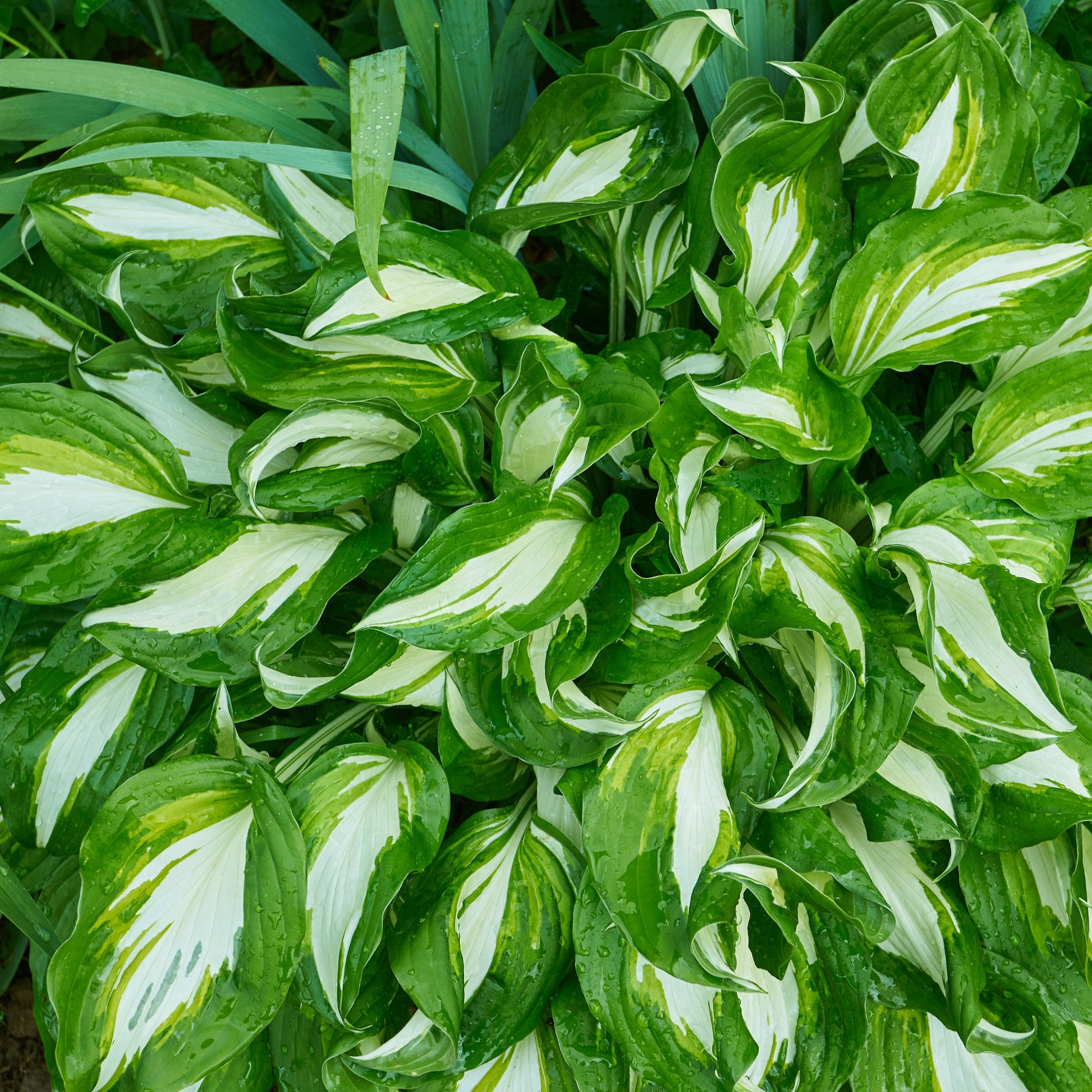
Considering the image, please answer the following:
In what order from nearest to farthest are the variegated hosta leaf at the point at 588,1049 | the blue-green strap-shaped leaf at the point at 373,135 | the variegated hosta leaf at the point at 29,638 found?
the blue-green strap-shaped leaf at the point at 373,135, the variegated hosta leaf at the point at 588,1049, the variegated hosta leaf at the point at 29,638

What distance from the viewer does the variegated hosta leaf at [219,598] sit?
0.88 meters

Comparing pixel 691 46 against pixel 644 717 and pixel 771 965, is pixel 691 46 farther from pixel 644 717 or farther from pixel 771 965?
pixel 771 965

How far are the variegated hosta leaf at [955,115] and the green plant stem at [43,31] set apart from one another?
100cm

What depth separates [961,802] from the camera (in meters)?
0.88

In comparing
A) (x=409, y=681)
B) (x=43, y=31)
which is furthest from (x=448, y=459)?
(x=43, y=31)

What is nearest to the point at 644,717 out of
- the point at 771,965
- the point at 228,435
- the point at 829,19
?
the point at 771,965

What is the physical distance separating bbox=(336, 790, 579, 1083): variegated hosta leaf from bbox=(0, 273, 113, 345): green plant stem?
2.14 ft

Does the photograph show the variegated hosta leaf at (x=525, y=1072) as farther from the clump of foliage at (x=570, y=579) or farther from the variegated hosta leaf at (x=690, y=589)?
the variegated hosta leaf at (x=690, y=589)

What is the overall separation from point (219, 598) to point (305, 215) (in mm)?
394

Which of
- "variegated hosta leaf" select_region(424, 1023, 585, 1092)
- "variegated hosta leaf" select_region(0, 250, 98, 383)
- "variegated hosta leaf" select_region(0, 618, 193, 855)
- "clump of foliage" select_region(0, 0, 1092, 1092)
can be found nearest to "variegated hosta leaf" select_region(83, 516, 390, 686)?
"clump of foliage" select_region(0, 0, 1092, 1092)

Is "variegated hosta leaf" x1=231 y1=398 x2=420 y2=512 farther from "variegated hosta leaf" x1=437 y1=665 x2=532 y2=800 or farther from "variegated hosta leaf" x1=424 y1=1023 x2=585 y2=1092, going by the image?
"variegated hosta leaf" x1=424 y1=1023 x2=585 y2=1092

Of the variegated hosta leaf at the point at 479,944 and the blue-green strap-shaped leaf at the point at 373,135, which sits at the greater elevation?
the blue-green strap-shaped leaf at the point at 373,135

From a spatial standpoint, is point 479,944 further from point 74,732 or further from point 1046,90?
point 1046,90

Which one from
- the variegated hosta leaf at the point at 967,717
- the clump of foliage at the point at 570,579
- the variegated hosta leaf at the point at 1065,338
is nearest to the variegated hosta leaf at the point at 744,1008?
the clump of foliage at the point at 570,579
